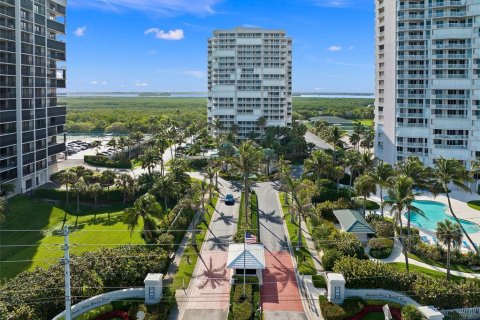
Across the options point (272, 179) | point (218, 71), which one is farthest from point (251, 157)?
point (218, 71)

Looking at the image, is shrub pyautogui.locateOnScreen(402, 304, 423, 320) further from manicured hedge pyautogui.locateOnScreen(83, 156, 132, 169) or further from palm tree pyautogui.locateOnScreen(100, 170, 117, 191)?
manicured hedge pyautogui.locateOnScreen(83, 156, 132, 169)

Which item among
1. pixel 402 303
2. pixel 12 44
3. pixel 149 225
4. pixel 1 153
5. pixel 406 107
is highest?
pixel 12 44

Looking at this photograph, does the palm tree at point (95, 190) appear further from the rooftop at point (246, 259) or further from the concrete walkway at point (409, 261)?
the concrete walkway at point (409, 261)

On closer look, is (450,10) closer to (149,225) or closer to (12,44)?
(149,225)

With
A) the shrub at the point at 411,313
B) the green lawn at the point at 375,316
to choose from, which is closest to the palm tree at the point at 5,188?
the green lawn at the point at 375,316

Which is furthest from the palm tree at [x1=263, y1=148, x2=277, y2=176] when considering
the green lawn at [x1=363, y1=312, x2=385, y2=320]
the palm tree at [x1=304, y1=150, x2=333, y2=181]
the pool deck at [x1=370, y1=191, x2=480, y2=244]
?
the green lawn at [x1=363, y1=312, x2=385, y2=320]

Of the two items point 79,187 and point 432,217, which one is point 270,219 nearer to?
point 432,217
